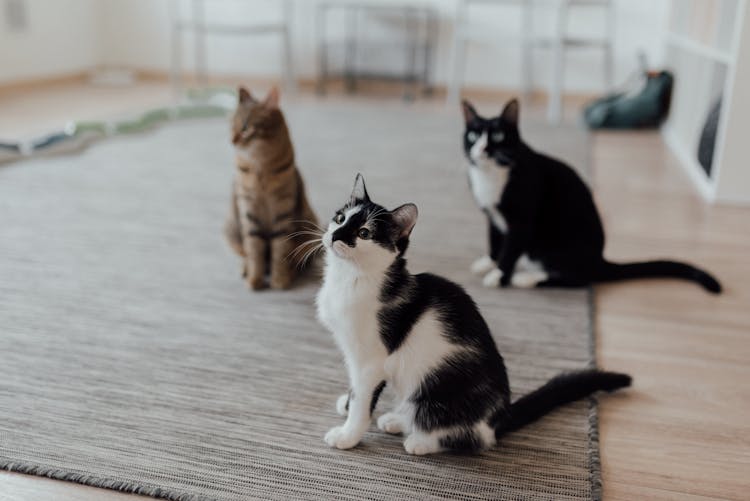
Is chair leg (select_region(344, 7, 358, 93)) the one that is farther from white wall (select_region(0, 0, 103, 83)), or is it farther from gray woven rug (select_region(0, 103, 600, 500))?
gray woven rug (select_region(0, 103, 600, 500))

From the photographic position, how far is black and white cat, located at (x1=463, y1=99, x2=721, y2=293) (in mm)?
1763

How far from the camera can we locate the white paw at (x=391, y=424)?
124 cm

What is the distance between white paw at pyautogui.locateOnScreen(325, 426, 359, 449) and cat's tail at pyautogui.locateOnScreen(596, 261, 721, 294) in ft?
3.29

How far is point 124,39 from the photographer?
566cm

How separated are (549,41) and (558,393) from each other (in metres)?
3.76

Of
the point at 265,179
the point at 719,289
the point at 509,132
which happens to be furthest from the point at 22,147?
the point at 719,289

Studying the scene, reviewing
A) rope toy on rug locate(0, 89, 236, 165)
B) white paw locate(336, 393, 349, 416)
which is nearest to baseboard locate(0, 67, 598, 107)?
rope toy on rug locate(0, 89, 236, 165)

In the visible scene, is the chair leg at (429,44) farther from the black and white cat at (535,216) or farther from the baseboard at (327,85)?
the black and white cat at (535,216)

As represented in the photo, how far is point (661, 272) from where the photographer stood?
1.88 metres

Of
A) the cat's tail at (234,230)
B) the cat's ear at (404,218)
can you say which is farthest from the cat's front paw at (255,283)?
the cat's ear at (404,218)

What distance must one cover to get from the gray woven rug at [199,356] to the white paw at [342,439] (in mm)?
20

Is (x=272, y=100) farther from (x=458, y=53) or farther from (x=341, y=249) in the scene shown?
(x=458, y=53)

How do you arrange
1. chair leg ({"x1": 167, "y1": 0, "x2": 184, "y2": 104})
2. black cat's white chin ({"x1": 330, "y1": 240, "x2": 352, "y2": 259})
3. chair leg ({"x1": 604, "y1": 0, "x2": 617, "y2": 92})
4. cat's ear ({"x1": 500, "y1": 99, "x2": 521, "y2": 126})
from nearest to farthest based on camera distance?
black cat's white chin ({"x1": 330, "y1": 240, "x2": 352, "y2": 259})
cat's ear ({"x1": 500, "y1": 99, "x2": 521, "y2": 126})
chair leg ({"x1": 604, "y1": 0, "x2": 617, "y2": 92})
chair leg ({"x1": 167, "y1": 0, "x2": 184, "y2": 104})

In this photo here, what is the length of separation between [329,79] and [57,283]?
3.94 m
